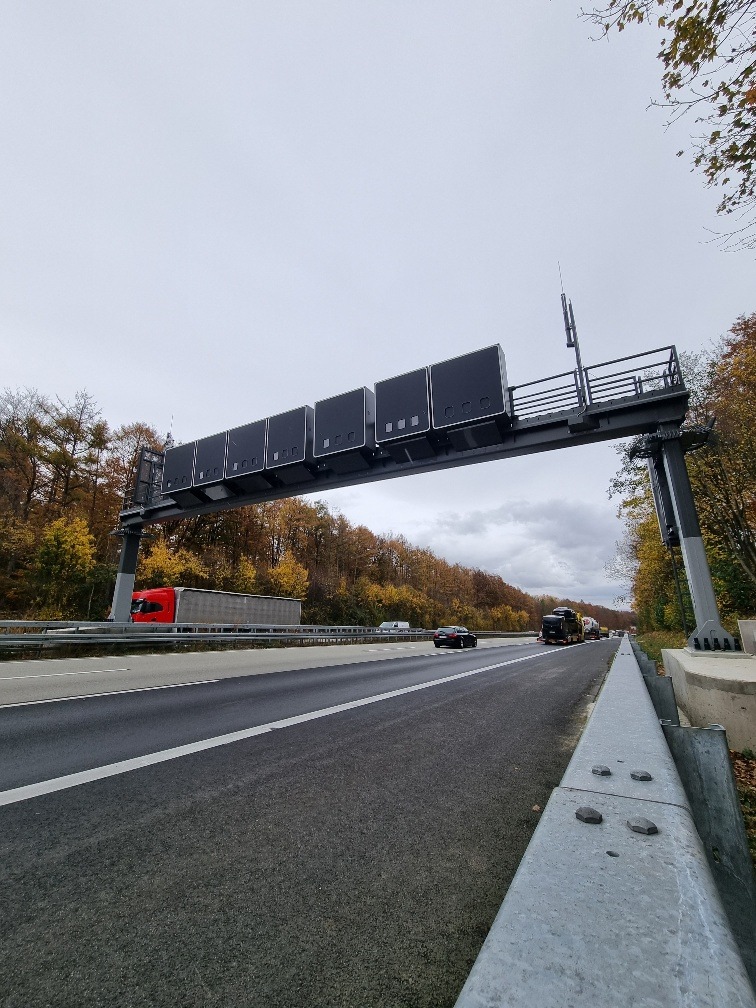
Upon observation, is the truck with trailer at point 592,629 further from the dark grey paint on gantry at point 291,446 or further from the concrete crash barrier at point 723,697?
the concrete crash barrier at point 723,697

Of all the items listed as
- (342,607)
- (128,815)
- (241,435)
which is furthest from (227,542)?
(128,815)

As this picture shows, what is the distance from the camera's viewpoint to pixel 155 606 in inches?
949

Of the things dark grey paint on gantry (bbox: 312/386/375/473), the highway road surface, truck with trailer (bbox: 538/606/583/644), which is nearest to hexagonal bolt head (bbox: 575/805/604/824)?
the highway road surface

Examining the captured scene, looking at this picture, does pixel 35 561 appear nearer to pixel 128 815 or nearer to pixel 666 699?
pixel 128 815

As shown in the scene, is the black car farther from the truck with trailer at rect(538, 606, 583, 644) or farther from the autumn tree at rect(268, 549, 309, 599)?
the autumn tree at rect(268, 549, 309, 599)

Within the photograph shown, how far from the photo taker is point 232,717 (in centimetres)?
552

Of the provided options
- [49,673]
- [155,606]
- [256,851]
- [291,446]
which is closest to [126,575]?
[155,606]

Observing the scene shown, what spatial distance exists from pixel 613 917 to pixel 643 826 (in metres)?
0.37

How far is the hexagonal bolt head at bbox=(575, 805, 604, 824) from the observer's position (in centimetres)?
115

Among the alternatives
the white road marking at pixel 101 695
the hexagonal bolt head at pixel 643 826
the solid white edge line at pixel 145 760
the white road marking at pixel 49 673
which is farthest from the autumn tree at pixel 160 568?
the hexagonal bolt head at pixel 643 826

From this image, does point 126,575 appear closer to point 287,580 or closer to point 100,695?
point 100,695

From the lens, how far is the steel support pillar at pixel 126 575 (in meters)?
20.5

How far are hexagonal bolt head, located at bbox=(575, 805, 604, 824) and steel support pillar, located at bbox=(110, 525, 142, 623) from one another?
22.8 meters

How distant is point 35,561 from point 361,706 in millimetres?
30114
